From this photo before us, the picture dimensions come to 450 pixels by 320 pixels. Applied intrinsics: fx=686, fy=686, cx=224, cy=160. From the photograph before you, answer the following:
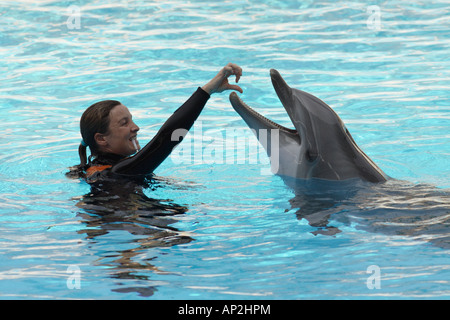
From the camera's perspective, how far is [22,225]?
16.8 ft

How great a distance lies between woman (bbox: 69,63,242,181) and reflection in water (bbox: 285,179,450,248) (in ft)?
3.41

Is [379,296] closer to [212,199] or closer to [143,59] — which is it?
[212,199]

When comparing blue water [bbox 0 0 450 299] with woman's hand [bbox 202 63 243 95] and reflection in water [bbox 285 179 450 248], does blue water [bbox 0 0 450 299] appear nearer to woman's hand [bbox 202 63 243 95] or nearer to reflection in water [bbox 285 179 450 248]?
reflection in water [bbox 285 179 450 248]

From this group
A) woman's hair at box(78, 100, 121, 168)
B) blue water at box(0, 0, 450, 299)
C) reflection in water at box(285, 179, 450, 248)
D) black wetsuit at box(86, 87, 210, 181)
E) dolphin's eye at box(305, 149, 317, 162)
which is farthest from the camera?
dolphin's eye at box(305, 149, 317, 162)

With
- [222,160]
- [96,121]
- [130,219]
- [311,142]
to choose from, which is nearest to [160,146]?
[96,121]

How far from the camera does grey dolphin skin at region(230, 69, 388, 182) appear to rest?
5418mm

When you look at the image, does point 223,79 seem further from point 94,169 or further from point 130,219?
point 130,219

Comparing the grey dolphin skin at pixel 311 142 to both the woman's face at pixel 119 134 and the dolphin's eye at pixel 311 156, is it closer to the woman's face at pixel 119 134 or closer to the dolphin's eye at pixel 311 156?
the dolphin's eye at pixel 311 156

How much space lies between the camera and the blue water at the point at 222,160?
417cm

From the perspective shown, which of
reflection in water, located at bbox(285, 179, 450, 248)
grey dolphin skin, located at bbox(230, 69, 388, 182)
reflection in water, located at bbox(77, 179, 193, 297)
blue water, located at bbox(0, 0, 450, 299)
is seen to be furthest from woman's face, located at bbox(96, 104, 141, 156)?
reflection in water, located at bbox(285, 179, 450, 248)

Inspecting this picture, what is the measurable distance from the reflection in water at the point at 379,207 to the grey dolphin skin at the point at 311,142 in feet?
0.33

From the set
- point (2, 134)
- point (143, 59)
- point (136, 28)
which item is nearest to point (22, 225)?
point (2, 134)

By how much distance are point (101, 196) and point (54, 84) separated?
535 cm

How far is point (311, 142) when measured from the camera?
5.45m
